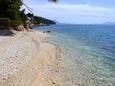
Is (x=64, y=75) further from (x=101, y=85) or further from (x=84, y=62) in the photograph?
(x=84, y=62)

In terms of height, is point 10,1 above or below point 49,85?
above

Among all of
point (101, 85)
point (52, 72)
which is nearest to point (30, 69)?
point (52, 72)

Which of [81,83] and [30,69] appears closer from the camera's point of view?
[81,83]

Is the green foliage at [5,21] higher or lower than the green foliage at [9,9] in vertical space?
lower

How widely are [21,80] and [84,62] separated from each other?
1176 centimetres

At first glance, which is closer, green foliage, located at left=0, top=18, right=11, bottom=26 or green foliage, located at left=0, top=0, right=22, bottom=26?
green foliage, located at left=0, top=18, right=11, bottom=26

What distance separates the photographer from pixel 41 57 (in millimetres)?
27578

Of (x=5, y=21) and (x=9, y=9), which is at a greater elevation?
(x=9, y=9)

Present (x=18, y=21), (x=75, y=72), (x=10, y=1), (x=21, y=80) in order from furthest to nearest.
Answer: (x=18, y=21)
(x=10, y=1)
(x=75, y=72)
(x=21, y=80)

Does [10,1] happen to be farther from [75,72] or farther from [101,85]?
[101,85]

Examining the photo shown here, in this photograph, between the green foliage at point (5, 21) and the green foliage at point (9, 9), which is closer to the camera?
the green foliage at point (5, 21)

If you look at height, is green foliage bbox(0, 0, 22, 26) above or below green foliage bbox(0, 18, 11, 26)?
above

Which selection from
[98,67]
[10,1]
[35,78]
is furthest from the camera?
[10,1]

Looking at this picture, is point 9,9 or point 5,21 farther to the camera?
point 9,9
